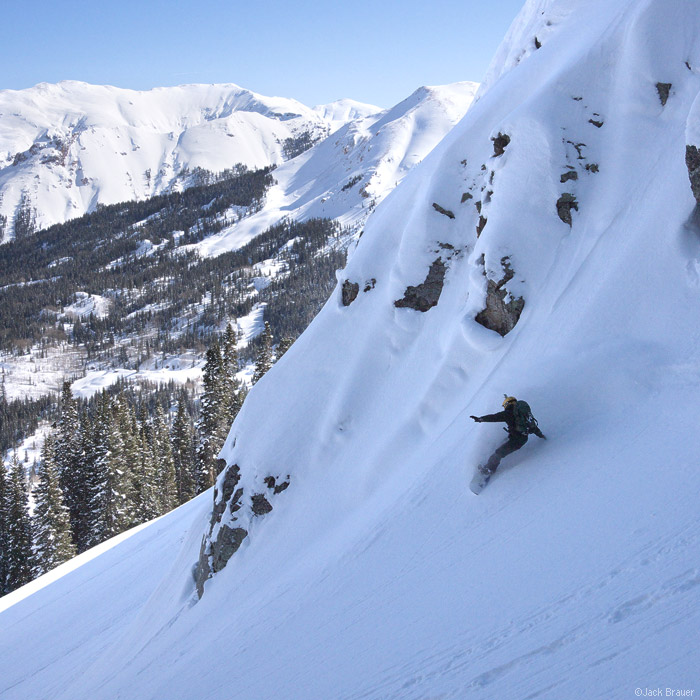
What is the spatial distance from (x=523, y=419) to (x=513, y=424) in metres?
0.20

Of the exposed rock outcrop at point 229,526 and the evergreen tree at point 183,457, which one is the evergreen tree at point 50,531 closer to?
the evergreen tree at point 183,457

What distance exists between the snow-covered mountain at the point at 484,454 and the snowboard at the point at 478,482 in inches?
6.6

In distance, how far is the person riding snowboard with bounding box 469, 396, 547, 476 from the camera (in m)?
8.94

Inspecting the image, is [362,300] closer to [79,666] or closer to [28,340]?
[79,666]

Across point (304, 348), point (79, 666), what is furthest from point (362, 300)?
point (79, 666)

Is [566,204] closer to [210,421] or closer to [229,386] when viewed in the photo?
[210,421]

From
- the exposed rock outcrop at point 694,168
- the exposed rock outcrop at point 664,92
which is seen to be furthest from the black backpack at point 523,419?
the exposed rock outcrop at point 664,92

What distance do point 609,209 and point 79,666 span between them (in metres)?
20.0

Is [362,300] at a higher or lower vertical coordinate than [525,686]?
higher

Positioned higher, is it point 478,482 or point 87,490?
point 478,482

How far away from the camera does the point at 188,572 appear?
15195mm

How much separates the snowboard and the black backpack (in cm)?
113

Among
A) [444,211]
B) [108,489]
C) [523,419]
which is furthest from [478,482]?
[108,489]

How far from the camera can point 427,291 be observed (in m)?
14.8
